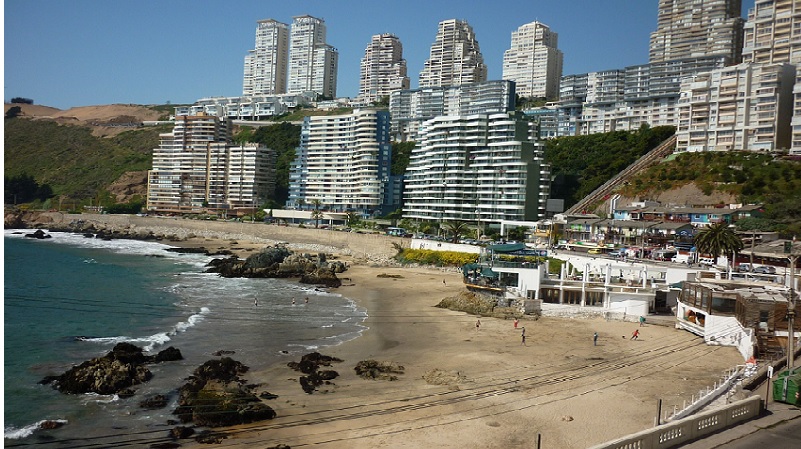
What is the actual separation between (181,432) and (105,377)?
627cm

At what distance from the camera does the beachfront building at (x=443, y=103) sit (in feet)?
424

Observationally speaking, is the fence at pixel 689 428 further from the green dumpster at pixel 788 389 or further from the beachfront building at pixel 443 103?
the beachfront building at pixel 443 103

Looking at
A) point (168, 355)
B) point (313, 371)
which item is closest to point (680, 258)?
point (313, 371)

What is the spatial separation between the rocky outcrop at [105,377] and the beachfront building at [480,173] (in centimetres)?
6457

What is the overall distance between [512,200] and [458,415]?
66.5 meters

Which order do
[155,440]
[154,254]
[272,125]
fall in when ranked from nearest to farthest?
[155,440], [154,254], [272,125]

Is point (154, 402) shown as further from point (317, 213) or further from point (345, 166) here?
point (345, 166)

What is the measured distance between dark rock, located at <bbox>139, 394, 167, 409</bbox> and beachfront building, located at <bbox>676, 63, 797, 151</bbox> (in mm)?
85075

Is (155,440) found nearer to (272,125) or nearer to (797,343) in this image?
(797,343)

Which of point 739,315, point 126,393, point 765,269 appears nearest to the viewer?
point 126,393

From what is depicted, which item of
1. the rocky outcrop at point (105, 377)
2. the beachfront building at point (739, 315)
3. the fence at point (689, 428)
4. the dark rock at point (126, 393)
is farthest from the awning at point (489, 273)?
the fence at point (689, 428)

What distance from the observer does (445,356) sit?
2995 centimetres

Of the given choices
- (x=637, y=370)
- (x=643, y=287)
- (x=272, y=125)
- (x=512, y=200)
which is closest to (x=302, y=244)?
(x=512, y=200)

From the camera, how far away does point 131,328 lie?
118 feet
